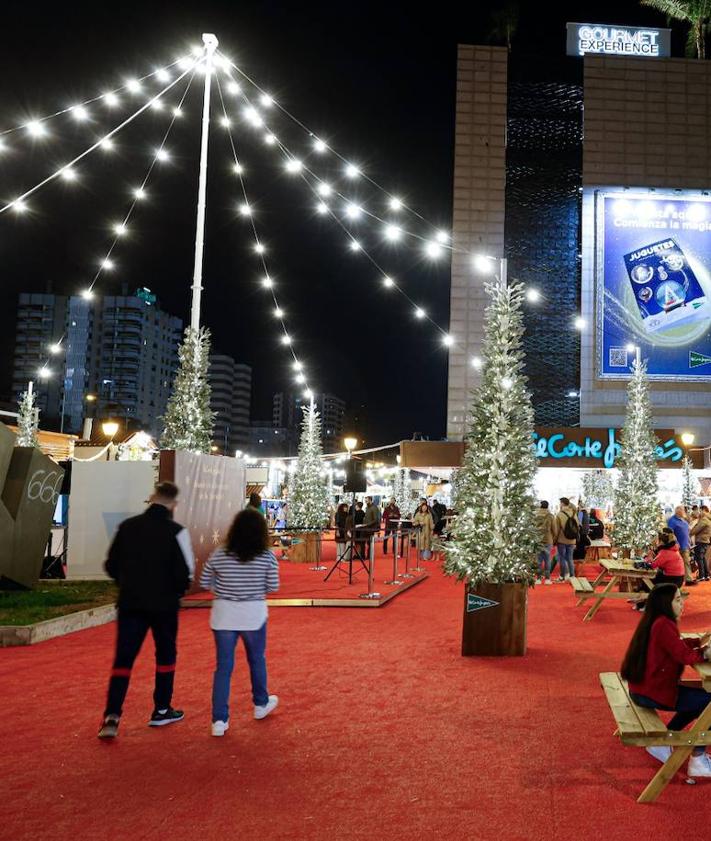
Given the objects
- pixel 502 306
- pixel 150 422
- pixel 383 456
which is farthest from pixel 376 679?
pixel 150 422

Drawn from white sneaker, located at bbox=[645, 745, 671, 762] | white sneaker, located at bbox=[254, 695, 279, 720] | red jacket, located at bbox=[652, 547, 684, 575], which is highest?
red jacket, located at bbox=[652, 547, 684, 575]

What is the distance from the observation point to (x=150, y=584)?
480 centimetres

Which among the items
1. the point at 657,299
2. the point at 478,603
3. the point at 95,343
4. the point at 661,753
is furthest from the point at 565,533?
the point at 95,343

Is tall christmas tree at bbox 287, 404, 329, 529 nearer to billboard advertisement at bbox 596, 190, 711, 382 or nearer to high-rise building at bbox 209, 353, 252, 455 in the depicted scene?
billboard advertisement at bbox 596, 190, 711, 382

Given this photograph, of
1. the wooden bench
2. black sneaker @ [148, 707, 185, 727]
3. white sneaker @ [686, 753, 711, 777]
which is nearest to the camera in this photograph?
the wooden bench

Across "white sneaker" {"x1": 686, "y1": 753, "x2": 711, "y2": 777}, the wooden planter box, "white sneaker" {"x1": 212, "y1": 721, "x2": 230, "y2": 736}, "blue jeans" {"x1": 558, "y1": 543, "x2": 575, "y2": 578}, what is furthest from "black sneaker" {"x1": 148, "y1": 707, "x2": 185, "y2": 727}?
"blue jeans" {"x1": 558, "y1": 543, "x2": 575, "y2": 578}

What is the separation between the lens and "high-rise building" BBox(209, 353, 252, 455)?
159 m

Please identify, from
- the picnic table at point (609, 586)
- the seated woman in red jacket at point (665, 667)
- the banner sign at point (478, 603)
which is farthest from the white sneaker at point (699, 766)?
the picnic table at point (609, 586)

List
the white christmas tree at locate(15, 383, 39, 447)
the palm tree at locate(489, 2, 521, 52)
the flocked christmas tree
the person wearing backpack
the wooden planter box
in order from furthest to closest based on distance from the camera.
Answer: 1. the palm tree at locate(489, 2, 521, 52)
2. the white christmas tree at locate(15, 383, 39, 447)
3. the person wearing backpack
4. the flocked christmas tree
5. the wooden planter box

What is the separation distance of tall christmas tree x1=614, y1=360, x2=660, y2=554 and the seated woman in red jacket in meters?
10.5

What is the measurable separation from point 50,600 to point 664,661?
8.15 meters

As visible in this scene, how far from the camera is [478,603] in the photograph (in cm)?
773

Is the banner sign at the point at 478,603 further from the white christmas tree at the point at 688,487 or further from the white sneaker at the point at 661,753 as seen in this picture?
the white christmas tree at the point at 688,487

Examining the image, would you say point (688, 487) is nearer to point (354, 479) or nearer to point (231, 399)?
point (354, 479)
